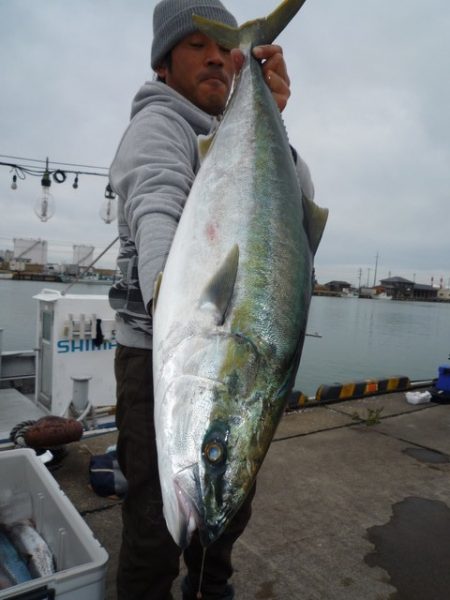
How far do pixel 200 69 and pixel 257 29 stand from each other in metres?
0.26

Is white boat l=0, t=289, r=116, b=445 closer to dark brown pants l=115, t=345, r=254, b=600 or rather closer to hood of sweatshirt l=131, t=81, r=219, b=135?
dark brown pants l=115, t=345, r=254, b=600

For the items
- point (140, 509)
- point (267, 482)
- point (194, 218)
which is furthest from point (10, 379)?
point (194, 218)

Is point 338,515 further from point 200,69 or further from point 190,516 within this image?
point 200,69

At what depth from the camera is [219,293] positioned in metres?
1.18

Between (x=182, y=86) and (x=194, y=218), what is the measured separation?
2.64 ft

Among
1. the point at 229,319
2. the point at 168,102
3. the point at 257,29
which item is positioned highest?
the point at 257,29

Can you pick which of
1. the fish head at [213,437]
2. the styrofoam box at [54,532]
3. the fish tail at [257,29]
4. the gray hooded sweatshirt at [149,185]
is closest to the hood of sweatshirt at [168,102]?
the gray hooded sweatshirt at [149,185]

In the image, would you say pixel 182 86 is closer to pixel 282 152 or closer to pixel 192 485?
pixel 282 152

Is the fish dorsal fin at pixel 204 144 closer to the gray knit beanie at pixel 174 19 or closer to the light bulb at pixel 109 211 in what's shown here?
the gray knit beanie at pixel 174 19

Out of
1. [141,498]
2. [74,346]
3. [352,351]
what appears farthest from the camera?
[352,351]

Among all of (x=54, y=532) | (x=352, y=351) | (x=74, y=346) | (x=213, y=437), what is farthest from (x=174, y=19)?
(x=352, y=351)

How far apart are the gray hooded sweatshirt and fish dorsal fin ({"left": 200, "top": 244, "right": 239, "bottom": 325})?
197 mm

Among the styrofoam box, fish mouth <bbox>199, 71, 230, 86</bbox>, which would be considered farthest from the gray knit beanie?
the styrofoam box

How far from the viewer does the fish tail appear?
1.64 meters
